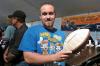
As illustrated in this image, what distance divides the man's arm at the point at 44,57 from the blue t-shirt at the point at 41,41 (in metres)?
0.06

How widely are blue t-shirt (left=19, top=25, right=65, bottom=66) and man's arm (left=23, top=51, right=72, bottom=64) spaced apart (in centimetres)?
6

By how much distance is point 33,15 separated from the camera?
6.35 m

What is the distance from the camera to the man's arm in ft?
6.31

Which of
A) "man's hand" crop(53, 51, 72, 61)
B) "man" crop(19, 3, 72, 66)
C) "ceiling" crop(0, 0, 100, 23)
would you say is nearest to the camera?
"man's hand" crop(53, 51, 72, 61)

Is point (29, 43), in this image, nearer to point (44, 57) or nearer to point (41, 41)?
point (41, 41)

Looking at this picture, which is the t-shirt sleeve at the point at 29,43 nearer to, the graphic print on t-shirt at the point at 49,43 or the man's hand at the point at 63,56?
the graphic print on t-shirt at the point at 49,43

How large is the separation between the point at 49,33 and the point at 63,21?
2828 millimetres

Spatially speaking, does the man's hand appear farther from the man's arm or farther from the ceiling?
the ceiling

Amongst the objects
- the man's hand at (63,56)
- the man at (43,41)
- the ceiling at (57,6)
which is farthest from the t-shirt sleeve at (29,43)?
the ceiling at (57,6)

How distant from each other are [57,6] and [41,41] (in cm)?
315

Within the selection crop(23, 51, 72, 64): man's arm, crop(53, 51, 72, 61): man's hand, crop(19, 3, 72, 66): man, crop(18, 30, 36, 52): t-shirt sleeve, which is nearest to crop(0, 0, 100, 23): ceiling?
crop(19, 3, 72, 66): man

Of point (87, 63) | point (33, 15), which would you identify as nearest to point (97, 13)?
point (33, 15)

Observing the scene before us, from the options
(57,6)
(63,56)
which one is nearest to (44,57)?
(63,56)

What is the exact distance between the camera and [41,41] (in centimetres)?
229
